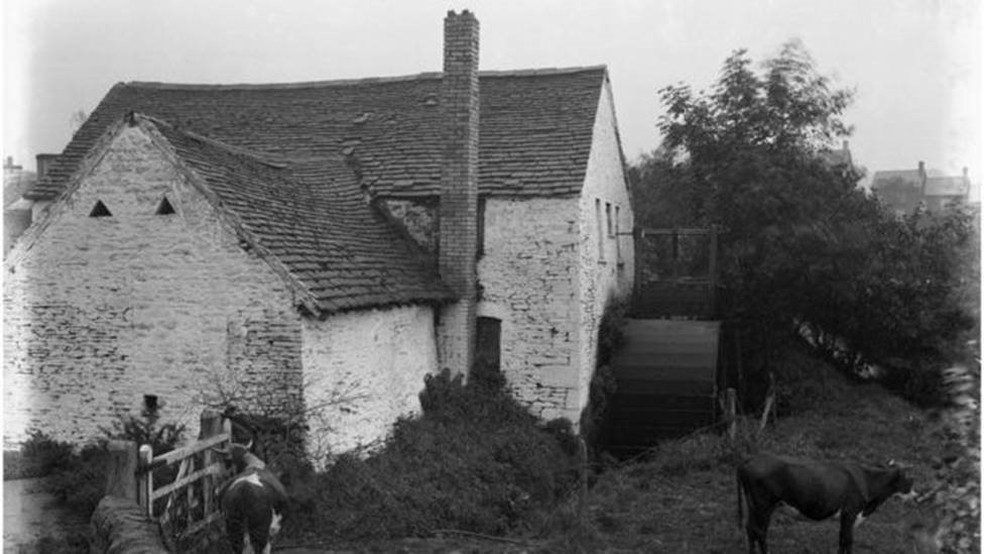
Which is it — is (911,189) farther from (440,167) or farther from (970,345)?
(970,345)

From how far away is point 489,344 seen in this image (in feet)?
52.7

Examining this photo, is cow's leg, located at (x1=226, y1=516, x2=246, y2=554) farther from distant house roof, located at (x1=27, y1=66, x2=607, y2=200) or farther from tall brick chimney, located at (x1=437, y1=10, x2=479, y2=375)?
distant house roof, located at (x1=27, y1=66, x2=607, y2=200)

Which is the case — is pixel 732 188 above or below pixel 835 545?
above

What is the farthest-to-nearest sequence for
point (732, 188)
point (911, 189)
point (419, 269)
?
point (911, 189), point (732, 188), point (419, 269)

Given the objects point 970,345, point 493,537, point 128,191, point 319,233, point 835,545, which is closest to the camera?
point 970,345

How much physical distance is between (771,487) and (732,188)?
10.8 metres

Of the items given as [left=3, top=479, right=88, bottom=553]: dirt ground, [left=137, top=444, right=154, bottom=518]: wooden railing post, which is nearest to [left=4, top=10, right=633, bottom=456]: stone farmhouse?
[left=3, top=479, right=88, bottom=553]: dirt ground

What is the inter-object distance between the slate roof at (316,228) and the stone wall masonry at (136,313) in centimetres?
43

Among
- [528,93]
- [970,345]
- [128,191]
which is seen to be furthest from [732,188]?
[970,345]

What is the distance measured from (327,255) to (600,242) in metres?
6.98

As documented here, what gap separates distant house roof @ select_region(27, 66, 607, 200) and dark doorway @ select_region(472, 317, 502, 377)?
2411 mm

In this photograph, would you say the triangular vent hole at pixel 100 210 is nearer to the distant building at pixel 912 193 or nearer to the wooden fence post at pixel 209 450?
the wooden fence post at pixel 209 450

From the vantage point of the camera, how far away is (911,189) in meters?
36.1

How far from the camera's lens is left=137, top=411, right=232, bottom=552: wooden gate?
794 centimetres
